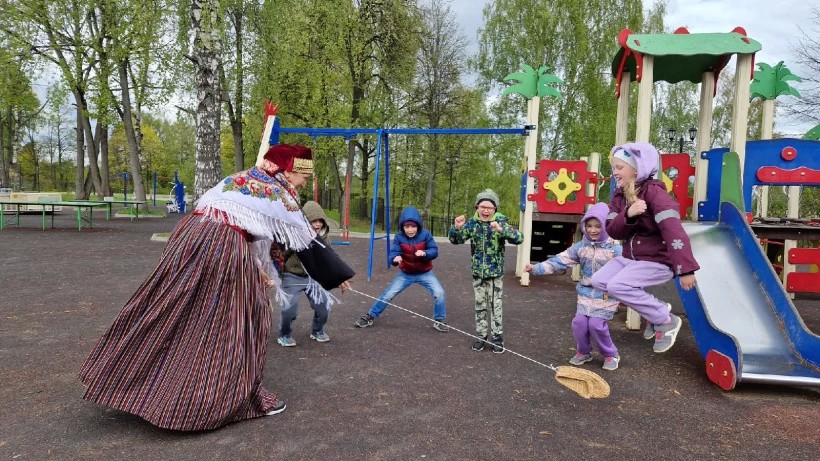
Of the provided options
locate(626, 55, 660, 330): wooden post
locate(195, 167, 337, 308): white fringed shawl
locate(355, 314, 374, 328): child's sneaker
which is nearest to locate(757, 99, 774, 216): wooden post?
locate(626, 55, 660, 330): wooden post

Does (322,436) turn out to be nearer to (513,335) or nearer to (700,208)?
(513,335)

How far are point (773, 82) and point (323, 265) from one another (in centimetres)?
957

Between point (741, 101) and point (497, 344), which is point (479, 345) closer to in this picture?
point (497, 344)

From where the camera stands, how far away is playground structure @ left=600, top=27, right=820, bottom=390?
14.0 feet

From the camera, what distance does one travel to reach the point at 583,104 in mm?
25047

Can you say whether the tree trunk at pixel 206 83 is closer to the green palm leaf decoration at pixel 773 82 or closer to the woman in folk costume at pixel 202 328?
the woman in folk costume at pixel 202 328

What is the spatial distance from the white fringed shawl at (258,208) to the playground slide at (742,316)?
10.9 ft

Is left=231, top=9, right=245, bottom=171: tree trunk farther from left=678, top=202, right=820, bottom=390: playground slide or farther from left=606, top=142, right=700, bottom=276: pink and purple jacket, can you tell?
left=606, top=142, right=700, bottom=276: pink and purple jacket

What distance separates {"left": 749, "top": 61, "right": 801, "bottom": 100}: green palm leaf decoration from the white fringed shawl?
941 cm

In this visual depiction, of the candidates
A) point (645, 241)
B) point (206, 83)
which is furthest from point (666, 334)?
point (206, 83)

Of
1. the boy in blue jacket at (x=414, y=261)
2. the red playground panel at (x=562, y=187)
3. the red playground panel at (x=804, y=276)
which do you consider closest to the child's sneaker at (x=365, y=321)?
the boy in blue jacket at (x=414, y=261)

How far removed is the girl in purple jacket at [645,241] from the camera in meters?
3.72

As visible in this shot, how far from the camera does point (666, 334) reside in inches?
165

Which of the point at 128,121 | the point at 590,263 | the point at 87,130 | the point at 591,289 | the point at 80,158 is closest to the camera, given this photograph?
the point at 591,289
